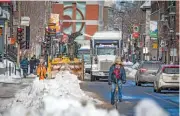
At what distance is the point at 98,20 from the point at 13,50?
77.8 meters

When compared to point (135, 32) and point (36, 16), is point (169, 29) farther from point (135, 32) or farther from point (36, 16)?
point (135, 32)

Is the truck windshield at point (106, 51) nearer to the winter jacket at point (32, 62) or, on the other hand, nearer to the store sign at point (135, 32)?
the winter jacket at point (32, 62)

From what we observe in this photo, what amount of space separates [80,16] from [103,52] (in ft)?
334

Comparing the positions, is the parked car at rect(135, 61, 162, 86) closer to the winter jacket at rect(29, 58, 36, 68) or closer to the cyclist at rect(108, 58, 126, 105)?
the cyclist at rect(108, 58, 126, 105)

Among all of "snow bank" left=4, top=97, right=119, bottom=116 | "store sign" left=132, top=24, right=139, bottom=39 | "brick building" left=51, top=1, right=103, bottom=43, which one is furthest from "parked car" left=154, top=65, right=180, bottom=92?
"brick building" left=51, top=1, right=103, bottom=43

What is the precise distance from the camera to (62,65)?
44.9 meters

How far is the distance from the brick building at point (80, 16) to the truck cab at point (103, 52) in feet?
317

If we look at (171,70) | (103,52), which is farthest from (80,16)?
(171,70)

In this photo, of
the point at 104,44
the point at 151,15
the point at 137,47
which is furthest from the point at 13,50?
the point at 137,47

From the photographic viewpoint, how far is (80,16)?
147 m

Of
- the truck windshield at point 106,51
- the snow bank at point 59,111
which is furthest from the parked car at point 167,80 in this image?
the snow bank at point 59,111

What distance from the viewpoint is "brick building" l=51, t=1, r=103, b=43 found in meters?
145

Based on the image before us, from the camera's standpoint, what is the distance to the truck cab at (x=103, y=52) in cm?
4484

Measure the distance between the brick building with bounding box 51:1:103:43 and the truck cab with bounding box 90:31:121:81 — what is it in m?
96.5
